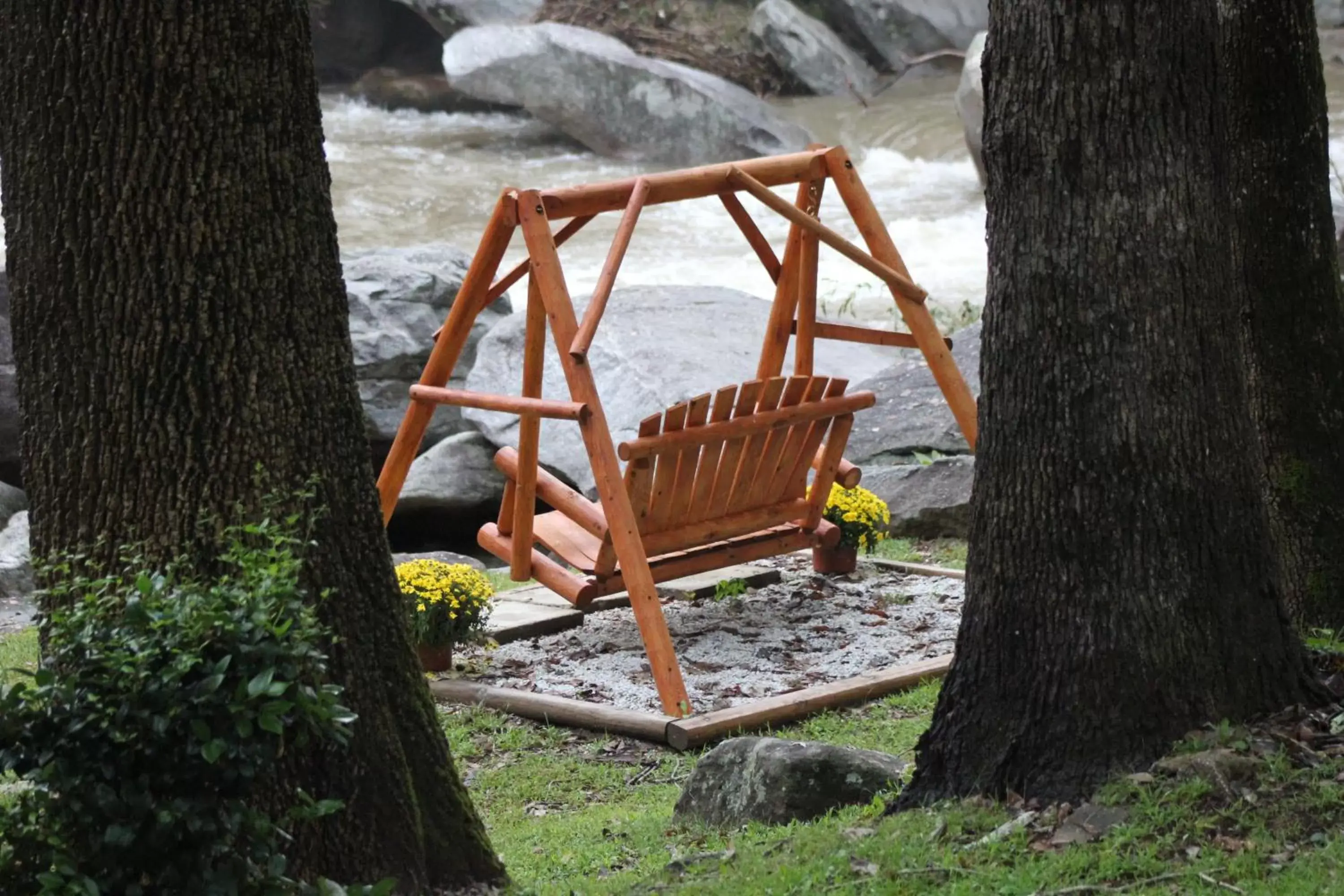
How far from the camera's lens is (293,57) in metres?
3.58

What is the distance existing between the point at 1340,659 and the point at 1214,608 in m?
0.99

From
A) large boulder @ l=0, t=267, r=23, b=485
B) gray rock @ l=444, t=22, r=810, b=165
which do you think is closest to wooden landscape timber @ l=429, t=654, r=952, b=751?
large boulder @ l=0, t=267, r=23, b=485

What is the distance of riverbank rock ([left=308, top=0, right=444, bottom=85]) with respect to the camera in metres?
28.5

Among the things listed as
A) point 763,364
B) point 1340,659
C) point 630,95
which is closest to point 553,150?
point 630,95

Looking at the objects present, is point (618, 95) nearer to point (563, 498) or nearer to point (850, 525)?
point (850, 525)

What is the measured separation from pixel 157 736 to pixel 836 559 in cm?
574

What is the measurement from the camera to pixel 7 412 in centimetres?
Answer: 1147

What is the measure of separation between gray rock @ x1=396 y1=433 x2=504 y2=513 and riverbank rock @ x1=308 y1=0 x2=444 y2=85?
18.4m

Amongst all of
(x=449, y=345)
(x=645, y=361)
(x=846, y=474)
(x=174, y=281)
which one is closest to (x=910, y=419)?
(x=645, y=361)

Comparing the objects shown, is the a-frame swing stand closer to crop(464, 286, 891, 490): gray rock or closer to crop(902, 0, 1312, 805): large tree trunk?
crop(902, 0, 1312, 805): large tree trunk

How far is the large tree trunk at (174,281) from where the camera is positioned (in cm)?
342

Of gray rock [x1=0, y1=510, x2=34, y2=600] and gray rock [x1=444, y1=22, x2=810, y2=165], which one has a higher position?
gray rock [x1=444, y1=22, x2=810, y2=165]

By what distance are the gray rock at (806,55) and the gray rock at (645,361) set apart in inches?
603

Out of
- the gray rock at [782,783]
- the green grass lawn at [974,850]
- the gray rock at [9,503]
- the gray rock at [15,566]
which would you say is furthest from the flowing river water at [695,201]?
the green grass lawn at [974,850]
